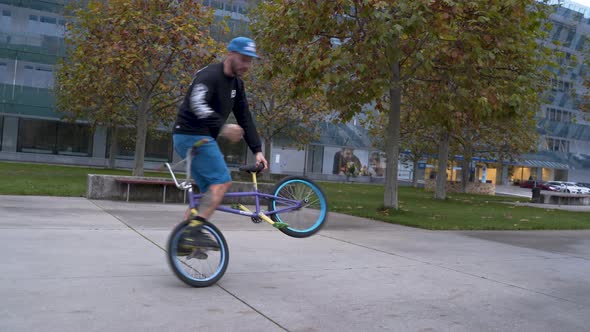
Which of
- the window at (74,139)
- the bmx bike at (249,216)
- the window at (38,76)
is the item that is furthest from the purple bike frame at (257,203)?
the window at (74,139)

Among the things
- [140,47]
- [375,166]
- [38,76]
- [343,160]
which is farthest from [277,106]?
[375,166]

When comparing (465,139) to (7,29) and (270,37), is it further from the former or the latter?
(7,29)

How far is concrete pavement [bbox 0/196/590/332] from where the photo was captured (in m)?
3.74

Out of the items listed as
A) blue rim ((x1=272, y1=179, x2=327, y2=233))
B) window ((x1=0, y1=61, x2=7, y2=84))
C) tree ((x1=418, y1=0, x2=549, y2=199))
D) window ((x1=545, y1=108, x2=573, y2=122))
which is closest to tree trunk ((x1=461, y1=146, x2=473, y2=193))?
tree ((x1=418, y1=0, x2=549, y2=199))

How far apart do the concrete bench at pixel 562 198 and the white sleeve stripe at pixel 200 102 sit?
25739mm

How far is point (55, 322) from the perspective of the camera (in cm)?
342

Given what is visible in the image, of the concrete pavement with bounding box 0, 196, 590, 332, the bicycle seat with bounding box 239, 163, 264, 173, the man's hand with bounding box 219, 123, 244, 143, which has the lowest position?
the concrete pavement with bounding box 0, 196, 590, 332

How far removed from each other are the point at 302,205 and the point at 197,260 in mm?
1262

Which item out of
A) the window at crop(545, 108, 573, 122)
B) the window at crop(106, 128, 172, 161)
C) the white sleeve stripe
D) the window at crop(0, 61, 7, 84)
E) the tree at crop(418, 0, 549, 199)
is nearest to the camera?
the white sleeve stripe

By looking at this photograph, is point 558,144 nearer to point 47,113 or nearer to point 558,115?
point 558,115

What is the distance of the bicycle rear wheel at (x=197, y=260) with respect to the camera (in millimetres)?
4434

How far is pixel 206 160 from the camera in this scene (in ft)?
15.1

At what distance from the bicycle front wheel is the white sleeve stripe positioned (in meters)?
1.22

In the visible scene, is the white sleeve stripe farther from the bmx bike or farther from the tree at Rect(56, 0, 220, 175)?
the tree at Rect(56, 0, 220, 175)
